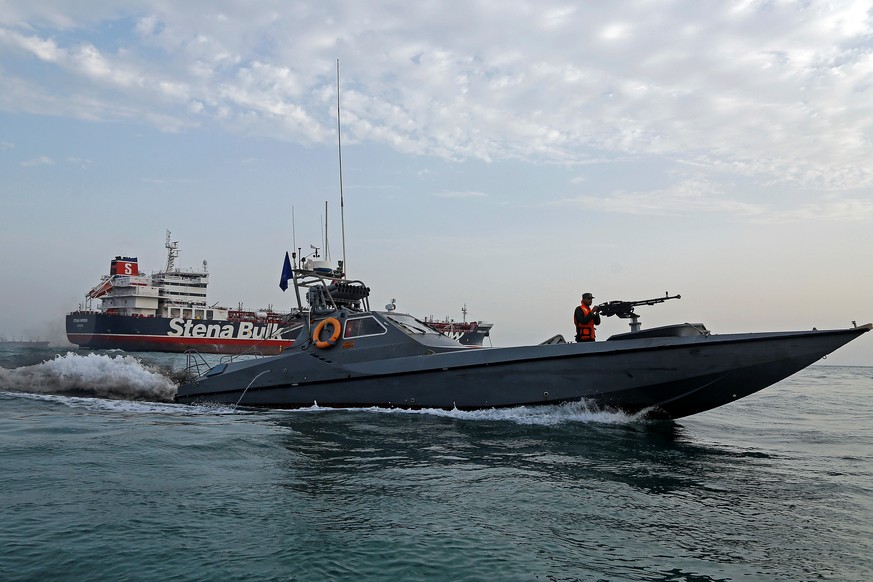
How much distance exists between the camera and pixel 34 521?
14.6 ft

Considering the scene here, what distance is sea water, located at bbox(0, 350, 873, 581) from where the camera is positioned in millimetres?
3834

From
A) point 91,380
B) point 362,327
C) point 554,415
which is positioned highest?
point 362,327

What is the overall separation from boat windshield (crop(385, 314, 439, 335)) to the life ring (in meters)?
1.04

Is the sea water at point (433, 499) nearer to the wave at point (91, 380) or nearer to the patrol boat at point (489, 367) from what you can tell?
the patrol boat at point (489, 367)

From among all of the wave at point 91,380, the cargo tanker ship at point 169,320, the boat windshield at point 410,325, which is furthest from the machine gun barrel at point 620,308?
the cargo tanker ship at point 169,320

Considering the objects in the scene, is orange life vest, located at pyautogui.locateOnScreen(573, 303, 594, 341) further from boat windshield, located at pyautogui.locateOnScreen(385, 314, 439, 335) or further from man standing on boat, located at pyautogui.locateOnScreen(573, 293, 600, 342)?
boat windshield, located at pyautogui.locateOnScreen(385, 314, 439, 335)

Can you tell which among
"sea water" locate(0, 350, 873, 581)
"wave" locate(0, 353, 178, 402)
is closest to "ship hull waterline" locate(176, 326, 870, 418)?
"sea water" locate(0, 350, 873, 581)

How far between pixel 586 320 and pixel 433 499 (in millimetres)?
5757

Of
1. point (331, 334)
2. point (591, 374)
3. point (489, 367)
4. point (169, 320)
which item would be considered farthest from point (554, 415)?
point (169, 320)

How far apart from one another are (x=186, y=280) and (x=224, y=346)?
9873 millimetres

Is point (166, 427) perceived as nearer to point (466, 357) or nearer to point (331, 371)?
point (331, 371)

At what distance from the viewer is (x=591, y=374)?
9.50 metres

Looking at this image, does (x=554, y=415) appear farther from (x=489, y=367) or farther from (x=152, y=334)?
(x=152, y=334)

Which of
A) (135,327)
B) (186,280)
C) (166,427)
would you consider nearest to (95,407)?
(166,427)
